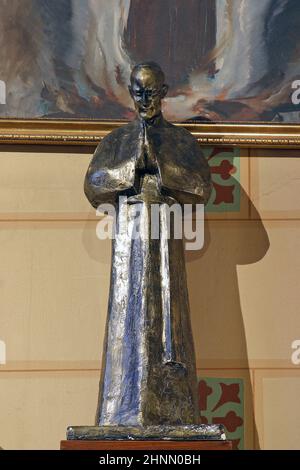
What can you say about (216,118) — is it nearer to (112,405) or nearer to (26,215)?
(26,215)

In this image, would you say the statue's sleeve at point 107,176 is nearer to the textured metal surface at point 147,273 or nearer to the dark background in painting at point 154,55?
the textured metal surface at point 147,273

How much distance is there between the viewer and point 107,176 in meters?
4.39

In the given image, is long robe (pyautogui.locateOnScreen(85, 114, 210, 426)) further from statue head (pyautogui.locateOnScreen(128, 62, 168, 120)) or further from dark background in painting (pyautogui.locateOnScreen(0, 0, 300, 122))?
dark background in painting (pyautogui.locateOnScreen(0, 0, 300, 122))

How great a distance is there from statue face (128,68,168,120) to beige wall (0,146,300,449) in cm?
43

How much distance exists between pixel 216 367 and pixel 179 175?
60 cm

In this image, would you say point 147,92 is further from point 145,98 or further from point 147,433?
point 147,433

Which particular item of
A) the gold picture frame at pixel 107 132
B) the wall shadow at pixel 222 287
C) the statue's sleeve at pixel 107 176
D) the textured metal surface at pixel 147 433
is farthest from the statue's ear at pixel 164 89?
the textured metal surface at pixel 147 433

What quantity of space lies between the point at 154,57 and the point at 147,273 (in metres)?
0.85

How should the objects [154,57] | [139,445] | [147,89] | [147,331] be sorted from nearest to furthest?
[139,445], [147,331], [147,89], [154,57]

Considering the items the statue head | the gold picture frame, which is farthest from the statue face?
the gold picture frame

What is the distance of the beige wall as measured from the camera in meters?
4.60

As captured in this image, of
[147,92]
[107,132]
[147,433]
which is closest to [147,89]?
[147,92]

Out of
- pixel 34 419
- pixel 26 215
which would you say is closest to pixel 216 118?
pixel 26 215
